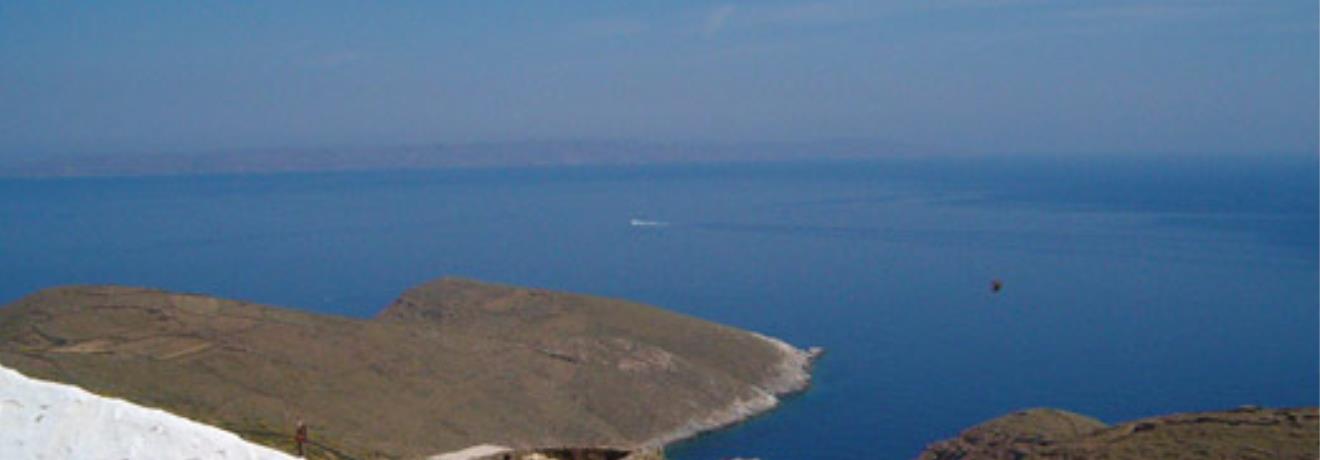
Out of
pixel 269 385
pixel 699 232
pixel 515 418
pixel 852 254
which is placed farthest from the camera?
pixel 699 232

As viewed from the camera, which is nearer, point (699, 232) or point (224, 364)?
point (224, 364)

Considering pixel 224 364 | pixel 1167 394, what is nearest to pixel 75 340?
pixel 224 364

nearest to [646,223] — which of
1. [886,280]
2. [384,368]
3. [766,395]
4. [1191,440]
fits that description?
[886,280]

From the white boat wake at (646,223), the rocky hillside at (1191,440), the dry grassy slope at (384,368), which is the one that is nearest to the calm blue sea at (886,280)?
the white boat wake at (646,223)

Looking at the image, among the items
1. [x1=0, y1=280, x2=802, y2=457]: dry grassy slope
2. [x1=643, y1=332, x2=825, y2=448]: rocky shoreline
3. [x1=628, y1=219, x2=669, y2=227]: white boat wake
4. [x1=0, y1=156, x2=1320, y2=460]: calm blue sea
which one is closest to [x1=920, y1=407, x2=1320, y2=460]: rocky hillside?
[x1=0, y1=156, x2=1320, y2=460]: calm blue sea

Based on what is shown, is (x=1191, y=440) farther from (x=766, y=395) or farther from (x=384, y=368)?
(x=384, y=368)

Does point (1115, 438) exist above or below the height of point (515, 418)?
above

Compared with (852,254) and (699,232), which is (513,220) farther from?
(852,254)

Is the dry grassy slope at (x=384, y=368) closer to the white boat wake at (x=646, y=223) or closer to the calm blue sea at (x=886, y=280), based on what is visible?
the calm blue sea at (x=886, y=280)
